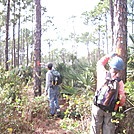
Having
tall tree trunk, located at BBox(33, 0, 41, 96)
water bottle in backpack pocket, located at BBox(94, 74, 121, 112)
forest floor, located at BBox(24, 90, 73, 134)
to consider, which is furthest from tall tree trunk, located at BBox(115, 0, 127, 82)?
tall tree trunk, located at BBox(33, 0, 41, 96)

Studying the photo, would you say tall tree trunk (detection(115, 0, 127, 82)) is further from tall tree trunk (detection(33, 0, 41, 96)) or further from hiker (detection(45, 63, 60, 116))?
tall tree trunk (detection(33, 0, 41, 96))

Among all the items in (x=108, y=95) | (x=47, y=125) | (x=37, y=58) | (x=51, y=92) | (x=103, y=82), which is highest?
(x=37, y=58)

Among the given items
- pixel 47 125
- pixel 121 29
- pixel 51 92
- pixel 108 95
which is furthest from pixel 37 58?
pixel 108 95

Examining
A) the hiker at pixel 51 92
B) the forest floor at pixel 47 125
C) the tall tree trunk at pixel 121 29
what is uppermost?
the tall tree trunk at pixel 121 29

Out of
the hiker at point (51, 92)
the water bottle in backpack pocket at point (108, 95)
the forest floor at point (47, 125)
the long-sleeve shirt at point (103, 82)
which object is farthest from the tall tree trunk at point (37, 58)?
the water bottle in backpack pocket at point (108, 95)

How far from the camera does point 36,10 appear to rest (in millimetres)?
5930

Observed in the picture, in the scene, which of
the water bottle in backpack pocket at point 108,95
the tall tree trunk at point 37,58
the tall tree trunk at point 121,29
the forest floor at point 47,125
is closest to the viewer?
the water bottle in backpack pocket at point 108,95

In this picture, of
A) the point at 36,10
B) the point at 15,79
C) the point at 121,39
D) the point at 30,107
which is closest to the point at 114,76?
the point at 121,39

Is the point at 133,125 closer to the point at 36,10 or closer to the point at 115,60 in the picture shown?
the point at 115,60

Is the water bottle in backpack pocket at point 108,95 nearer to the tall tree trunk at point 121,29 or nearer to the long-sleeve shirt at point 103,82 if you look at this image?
the long-sleeve shirt at point 103,82

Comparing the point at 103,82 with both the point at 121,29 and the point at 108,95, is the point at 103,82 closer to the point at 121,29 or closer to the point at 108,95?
the point at 108,95

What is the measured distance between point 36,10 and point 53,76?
2835 millimetres

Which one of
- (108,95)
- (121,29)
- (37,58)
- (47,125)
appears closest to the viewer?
(108,95)

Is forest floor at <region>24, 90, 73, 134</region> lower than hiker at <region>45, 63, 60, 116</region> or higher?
lower
